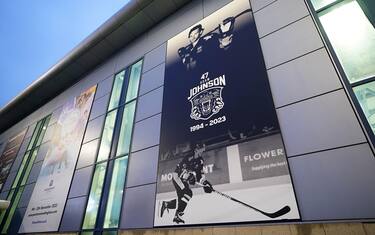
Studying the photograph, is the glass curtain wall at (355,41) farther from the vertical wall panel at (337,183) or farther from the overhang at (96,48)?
the overhang at (96,48)

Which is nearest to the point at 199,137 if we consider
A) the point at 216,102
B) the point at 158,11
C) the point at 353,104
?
the point at 216,102

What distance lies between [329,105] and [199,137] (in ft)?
5.80

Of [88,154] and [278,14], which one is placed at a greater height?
[278,14]

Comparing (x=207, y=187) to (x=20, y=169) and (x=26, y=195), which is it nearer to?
(x=26, y=195)

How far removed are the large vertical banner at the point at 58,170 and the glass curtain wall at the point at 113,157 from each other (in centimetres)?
101

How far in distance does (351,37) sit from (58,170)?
6776mm

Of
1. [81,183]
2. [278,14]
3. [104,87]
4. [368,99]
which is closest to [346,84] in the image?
[368,99]

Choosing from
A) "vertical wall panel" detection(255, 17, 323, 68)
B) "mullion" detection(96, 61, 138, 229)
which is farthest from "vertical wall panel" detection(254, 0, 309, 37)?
"mullion" detection(96, 61, 138, 229)

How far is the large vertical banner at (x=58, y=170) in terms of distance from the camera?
16.9 feet

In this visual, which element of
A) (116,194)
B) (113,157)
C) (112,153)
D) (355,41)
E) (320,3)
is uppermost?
(320,3)

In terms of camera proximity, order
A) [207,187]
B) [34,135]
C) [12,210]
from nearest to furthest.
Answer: [207,187] → [12,210] → [34,135]

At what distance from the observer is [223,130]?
318 cm

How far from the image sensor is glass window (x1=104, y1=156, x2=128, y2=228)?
394cm

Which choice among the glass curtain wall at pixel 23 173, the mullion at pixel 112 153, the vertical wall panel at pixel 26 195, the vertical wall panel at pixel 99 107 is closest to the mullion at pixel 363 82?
the mullion at pixel 112 153
